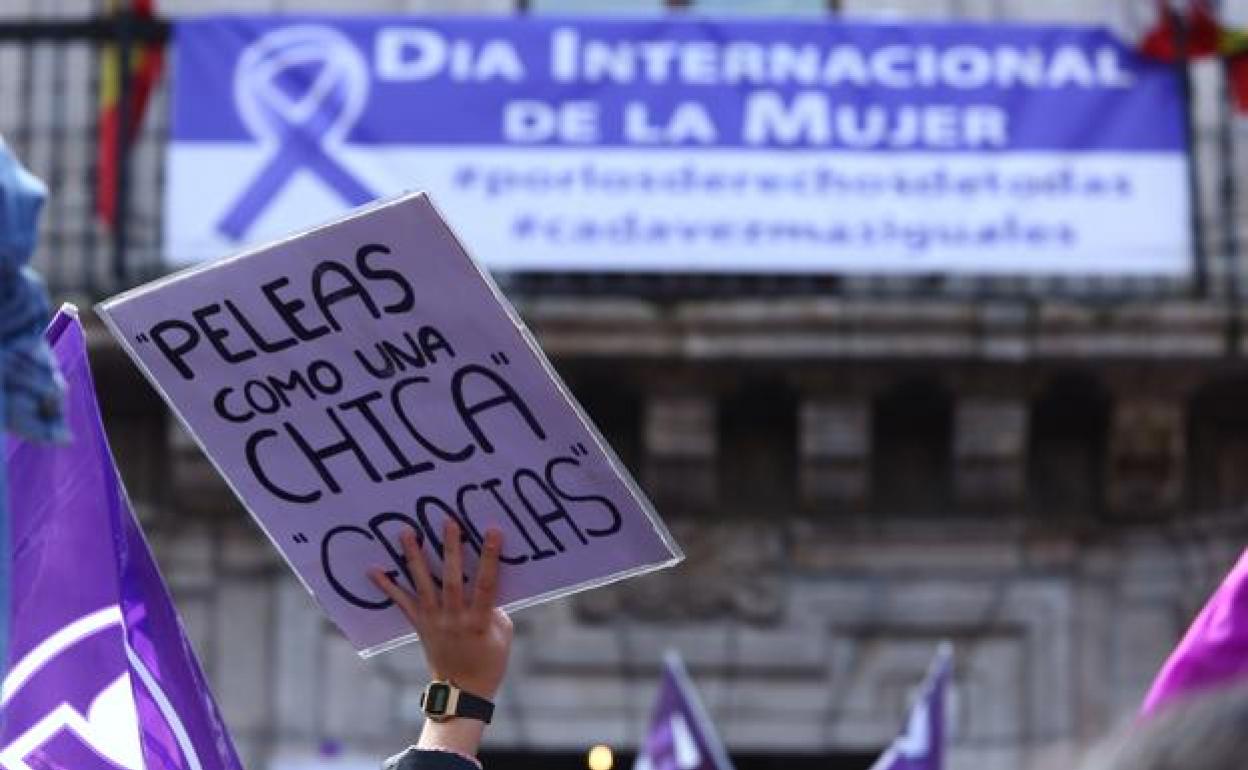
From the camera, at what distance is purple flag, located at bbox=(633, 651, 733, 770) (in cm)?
927

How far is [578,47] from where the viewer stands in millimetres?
10664

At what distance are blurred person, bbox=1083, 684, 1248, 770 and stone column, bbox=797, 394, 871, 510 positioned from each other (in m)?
8.67

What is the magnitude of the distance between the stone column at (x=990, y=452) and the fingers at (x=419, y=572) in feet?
22.6

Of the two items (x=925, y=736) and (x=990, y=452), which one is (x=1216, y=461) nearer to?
(x=990, y=452)

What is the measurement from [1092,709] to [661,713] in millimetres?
1959

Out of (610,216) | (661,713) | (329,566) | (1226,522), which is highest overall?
(610,216)

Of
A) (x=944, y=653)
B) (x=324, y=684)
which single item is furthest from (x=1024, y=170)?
(x=324, y=684)

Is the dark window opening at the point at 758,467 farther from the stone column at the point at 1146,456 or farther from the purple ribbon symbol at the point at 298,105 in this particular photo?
the purple ribbon symbol at the point at 298,105

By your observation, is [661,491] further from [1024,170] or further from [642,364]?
[1024,170]

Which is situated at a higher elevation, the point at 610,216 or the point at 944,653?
the point at 610,216

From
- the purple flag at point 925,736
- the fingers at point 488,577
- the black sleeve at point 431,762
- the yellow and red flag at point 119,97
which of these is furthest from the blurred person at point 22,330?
the yellow and red flag at point 119,97

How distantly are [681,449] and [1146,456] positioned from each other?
1.68 m

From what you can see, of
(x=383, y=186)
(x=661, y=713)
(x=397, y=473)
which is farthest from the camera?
(x=383, y=186)

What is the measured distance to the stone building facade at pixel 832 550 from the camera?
1074 centimetres
